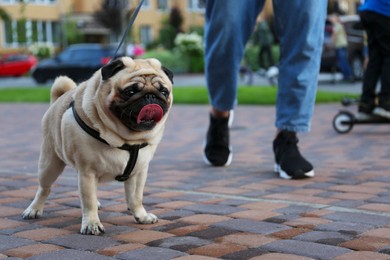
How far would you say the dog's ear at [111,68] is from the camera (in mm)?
3100

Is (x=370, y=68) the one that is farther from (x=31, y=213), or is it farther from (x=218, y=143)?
(x=31, y=213)

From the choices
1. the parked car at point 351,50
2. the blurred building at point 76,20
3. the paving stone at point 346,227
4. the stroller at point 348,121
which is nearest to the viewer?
the paving stone at point 346,227

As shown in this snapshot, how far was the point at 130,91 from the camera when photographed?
307cm

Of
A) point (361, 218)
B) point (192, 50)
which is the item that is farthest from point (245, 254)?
point (192, 50)

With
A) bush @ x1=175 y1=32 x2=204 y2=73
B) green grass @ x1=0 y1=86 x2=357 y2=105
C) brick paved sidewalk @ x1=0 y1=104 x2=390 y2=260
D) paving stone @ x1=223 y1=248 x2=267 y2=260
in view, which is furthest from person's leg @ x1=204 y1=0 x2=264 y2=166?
bush @ x1=175 y1=32 x2=204 y2=73

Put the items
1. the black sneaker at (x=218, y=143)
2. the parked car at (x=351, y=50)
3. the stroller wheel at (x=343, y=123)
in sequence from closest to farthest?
the black sneaker at (x=218, y=143)
the stroller wheel at (x=343, y=123)
the parked car at (x=351, y=50)

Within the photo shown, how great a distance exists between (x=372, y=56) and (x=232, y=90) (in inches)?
106

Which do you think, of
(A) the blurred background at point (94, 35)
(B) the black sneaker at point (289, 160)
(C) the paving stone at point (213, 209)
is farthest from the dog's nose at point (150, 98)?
(A) the blurred background at point (94, 35)

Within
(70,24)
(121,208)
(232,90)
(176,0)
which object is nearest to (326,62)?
(232,90)

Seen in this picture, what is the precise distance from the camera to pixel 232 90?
5.27 meters

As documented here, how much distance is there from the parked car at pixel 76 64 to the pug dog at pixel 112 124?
82.4 ft

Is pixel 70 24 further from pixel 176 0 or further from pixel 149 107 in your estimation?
pixel 149 107

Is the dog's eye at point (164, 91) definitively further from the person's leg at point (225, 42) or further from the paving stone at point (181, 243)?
the person's leg at point (225, 42)

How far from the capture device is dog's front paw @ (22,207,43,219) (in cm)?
370
